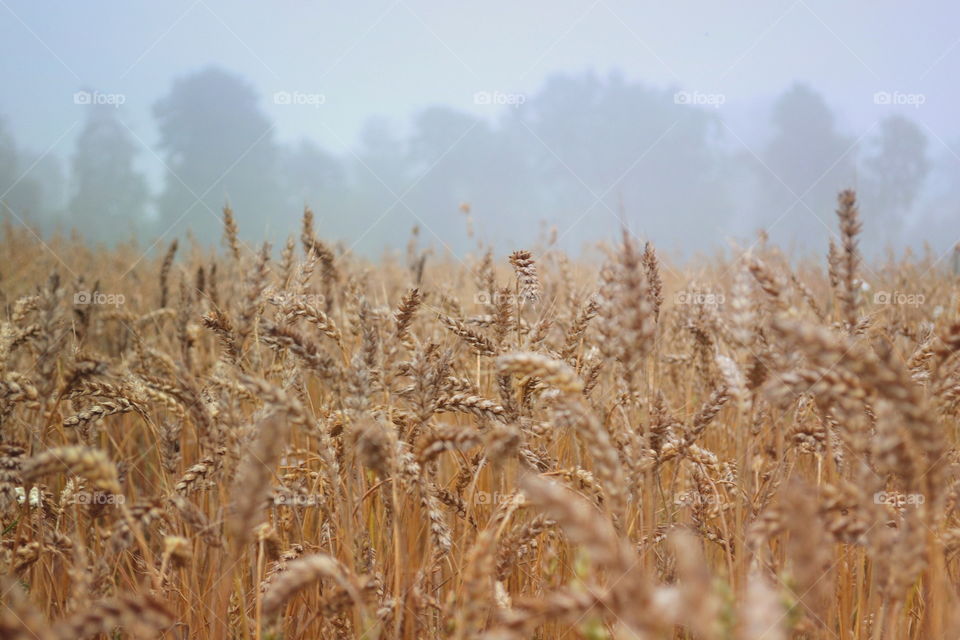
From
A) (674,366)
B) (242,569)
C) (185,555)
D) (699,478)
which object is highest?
(674,366)

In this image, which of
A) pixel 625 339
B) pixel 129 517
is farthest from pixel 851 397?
pixel 129 517

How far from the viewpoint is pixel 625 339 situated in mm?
1024

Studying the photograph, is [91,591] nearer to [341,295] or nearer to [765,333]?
[765,333]

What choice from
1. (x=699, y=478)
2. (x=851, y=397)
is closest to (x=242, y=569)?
(x=699, y=478)

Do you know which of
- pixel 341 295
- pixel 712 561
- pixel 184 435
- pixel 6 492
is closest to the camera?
pixel 6 492

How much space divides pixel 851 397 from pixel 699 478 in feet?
2.81

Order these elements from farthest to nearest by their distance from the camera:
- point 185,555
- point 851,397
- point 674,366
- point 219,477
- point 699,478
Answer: point 674,366
point 699,478
point 219,477
point 185,555
point 851,397

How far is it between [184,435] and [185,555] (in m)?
2.36

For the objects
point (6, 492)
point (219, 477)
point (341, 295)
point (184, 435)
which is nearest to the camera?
point (6, 492)

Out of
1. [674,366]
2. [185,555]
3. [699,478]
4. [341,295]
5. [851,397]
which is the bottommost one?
[185,555]

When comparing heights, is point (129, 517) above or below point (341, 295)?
below

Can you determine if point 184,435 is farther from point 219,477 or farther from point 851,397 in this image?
point 851,397

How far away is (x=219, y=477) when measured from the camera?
1.46m

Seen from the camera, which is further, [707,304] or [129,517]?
[707,304]
